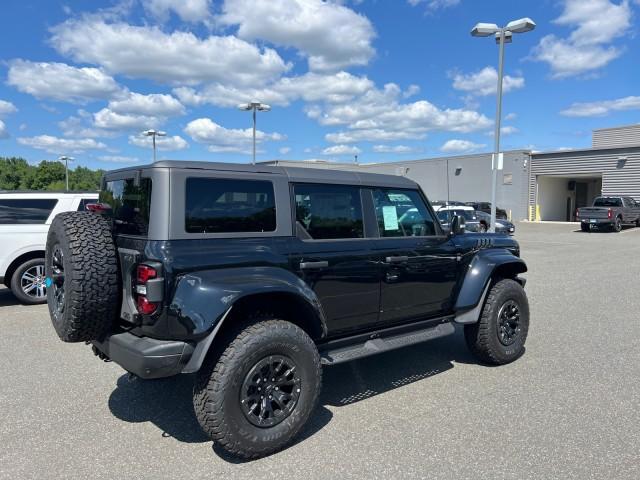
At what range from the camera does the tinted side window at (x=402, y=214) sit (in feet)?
14.1

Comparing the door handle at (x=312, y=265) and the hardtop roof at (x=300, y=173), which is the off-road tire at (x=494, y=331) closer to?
the hardtop roof at (x=300, y=173)

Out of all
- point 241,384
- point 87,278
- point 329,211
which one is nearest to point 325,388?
point 241,384

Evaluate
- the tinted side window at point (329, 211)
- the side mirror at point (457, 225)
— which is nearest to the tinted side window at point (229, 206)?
the tinted side window at point (329, 211)

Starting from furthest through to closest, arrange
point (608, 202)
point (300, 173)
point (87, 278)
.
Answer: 1. point (608, 202)
2. point (300, 173)
3. point (87, 278)

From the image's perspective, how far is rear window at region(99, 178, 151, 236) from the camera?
10.9 feet

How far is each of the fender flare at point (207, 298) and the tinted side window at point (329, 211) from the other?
28.3 inches

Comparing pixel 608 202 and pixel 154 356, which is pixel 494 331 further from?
pixel 608 202

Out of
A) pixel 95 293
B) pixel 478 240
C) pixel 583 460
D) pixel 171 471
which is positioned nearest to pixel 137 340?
pixel 95 293

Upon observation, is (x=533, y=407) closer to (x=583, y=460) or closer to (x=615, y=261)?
(x=583, y=460)

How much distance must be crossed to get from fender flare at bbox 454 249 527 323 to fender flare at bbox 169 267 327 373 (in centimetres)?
222

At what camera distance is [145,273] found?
10.0 feet

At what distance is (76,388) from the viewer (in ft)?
14.4

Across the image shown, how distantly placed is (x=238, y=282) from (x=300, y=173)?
3.73 feet

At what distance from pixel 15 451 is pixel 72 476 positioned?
1.94 feet
